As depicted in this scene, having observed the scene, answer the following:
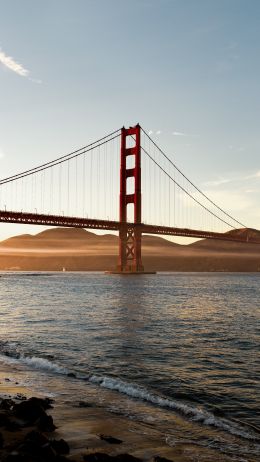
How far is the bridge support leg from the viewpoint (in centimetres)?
9731

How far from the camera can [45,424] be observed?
24.2ft

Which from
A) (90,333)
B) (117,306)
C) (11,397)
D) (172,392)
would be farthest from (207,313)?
(11,397)

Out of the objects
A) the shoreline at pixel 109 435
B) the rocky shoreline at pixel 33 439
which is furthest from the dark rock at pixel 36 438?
the shoreline at pixel 109 435

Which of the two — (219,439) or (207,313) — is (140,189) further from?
(219,439)

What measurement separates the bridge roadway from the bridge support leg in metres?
1.78

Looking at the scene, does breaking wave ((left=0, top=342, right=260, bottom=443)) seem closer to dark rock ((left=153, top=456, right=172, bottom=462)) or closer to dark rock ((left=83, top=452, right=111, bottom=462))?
dark rock ((left=153, top=456, right=172, bottom=462))

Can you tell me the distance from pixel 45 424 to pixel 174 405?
115 inches

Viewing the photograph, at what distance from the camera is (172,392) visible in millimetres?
10422

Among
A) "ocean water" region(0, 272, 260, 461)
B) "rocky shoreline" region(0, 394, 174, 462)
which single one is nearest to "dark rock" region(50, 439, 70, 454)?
"rocky shoreline" region(0, 394, 174, 462)

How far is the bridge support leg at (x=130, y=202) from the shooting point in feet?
319

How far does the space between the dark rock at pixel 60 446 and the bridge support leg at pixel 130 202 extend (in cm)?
8868

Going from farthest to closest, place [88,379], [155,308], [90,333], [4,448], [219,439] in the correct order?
[155,308] < [90,333] < [88,379] < [219,439] < [4,448]

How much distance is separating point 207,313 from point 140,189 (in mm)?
71232

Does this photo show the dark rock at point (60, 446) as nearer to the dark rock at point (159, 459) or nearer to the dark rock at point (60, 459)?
the dark rock at point (60, 459)
